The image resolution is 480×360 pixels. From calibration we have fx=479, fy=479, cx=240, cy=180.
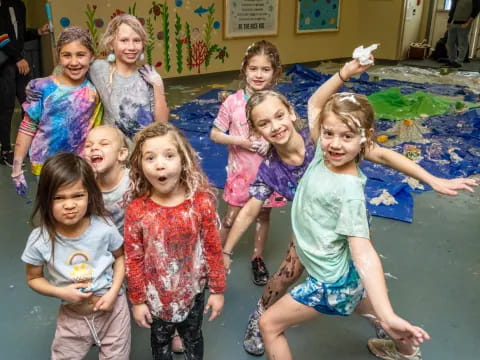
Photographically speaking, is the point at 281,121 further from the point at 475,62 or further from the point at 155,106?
the point at 475,62

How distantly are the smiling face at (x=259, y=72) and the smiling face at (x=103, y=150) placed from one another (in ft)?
2.78

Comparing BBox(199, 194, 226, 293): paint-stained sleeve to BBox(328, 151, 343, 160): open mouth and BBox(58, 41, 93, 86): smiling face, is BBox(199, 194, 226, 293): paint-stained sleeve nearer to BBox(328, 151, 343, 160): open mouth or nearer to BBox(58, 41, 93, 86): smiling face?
BBox(328, 151, 343, 160): open mouth

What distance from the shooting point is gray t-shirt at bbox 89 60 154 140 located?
2229 millimetres

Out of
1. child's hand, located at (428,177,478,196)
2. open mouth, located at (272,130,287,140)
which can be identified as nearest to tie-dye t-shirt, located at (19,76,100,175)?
open mouth, located at (272,130,287,140)

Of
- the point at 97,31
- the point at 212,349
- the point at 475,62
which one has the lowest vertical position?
the point at 212,349

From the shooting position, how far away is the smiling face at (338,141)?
155 cm

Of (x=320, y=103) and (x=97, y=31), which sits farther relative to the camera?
(x=97, y=31)

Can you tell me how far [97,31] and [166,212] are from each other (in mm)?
5531

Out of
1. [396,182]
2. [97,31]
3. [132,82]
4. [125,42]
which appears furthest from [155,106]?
[97,31]

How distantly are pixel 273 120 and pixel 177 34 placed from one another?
5.72m

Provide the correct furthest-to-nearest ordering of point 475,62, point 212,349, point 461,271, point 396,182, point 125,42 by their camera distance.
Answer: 1. point 475,62
2. point 396,182
3. point 461,271
4. point 125,42
5. point 212,349

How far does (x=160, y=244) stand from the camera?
154 centimetres

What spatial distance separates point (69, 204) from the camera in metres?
1.51

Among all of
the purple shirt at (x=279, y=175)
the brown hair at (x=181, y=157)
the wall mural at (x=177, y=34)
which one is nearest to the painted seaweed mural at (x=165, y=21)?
the wall mural at (x=177, y=34)
